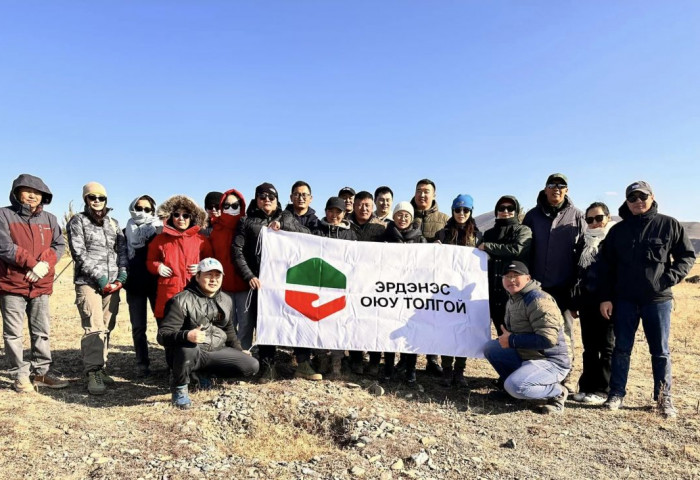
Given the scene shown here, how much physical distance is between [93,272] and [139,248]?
81cm

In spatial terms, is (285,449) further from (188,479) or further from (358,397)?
(358,397)

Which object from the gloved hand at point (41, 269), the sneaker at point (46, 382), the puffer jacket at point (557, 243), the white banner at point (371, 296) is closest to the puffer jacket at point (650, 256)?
the puffer jacket at point (557, 243)

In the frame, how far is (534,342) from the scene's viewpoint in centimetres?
574

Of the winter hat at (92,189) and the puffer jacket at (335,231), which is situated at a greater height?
the winter hat at (92,189)

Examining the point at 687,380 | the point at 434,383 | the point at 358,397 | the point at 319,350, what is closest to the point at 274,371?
the point at 319,350

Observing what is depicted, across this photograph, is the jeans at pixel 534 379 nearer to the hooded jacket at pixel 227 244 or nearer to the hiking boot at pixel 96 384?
the hooded jacket at pixel 227 244

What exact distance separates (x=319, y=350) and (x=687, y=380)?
6298 millimetres

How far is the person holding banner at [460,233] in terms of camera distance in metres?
6.72

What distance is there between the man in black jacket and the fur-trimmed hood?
5802 mm

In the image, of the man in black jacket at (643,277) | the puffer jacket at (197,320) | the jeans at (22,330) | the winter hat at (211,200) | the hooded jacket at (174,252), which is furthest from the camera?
the winter hat at (211,200)

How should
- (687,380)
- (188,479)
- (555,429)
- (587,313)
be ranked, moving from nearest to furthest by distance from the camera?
(188,479) < (555,429) < (587,313) < (687,380)

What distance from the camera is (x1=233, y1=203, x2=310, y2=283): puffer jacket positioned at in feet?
21.1

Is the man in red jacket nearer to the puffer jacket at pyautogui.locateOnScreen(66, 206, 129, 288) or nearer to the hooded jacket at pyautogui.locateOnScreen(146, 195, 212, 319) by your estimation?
the puffer jacket at pyautogui.locateOnScreen(66, 206, 129, 288)

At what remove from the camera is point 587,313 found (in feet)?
21.0
